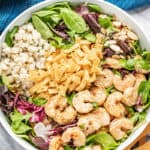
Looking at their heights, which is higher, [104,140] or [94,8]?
[94,8]

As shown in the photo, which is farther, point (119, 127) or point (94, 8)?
point (94, 8)

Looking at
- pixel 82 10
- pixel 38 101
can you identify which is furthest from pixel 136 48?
pixel 38 101

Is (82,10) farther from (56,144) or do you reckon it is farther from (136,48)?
(56,144)

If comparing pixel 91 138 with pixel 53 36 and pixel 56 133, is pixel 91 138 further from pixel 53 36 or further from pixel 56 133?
pixel 53 36

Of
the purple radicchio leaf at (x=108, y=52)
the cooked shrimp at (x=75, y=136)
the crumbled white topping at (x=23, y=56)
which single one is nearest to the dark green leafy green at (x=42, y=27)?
the crumbled white topping at (x=23, y=56)

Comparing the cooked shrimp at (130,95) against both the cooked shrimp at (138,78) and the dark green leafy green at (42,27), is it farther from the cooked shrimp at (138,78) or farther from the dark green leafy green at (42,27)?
the dark green leafy green at (42,27)

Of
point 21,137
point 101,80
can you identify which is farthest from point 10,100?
point 101,80
